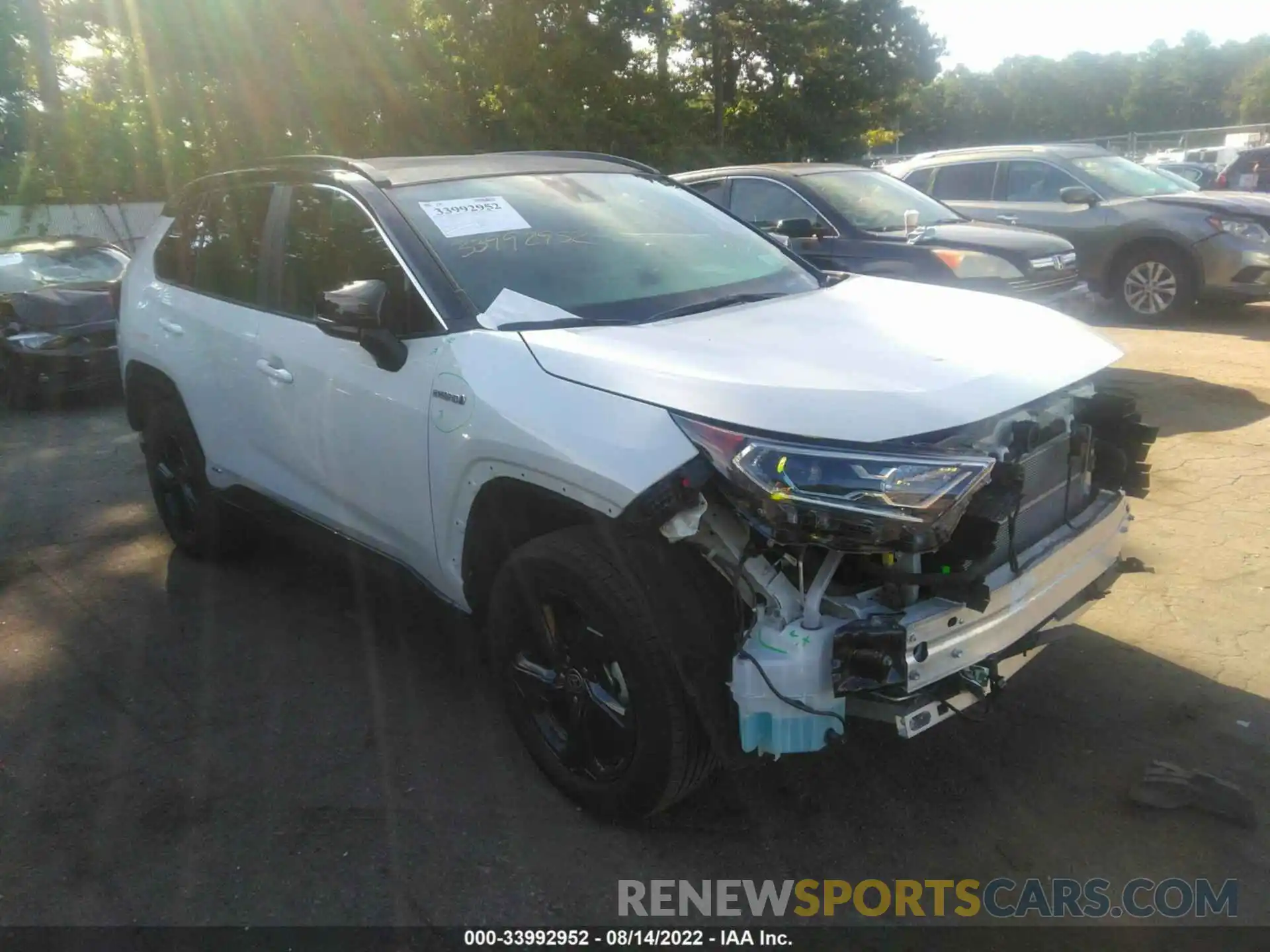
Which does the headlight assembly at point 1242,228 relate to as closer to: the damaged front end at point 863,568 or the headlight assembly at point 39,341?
the damaged front end at point 863,568

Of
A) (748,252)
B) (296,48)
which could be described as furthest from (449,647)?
(296,48)

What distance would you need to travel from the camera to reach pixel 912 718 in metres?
2.58

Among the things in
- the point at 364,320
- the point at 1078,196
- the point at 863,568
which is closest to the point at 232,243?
the point at 364,320

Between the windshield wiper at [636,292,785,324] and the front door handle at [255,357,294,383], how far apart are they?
1.47m

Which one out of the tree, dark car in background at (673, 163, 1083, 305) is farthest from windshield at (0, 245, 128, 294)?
the tree

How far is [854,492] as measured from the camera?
2.46 m

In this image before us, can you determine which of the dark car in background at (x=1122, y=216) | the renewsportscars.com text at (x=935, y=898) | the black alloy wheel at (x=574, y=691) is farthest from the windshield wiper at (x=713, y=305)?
the dark car in background at (x=1122, y=216)

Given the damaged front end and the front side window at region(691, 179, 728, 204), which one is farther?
the front side window at region(691, 179, 728, 204)

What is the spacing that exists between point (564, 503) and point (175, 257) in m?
3.17

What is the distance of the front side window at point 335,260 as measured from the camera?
11.4 ft

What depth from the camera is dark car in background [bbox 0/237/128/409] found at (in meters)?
9.52

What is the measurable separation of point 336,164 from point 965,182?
877 centimetres

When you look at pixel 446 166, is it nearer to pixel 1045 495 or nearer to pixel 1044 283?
pixel 1045 495

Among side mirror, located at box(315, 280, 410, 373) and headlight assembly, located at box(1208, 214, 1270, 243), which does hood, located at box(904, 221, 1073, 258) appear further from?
side mirror, located at box(315, 280, 410, 373)
